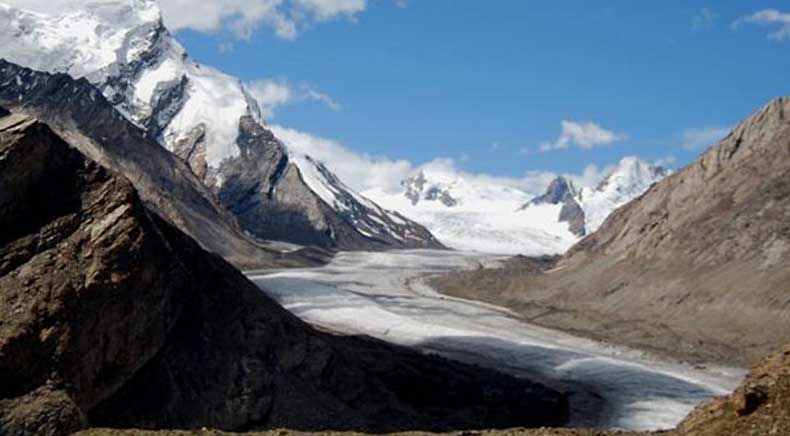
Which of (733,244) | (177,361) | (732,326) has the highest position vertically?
(733,244)

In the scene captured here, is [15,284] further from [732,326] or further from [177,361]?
[732,326]

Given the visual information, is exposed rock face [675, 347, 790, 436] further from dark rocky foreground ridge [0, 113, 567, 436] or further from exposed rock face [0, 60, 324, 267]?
exposed rock face [0, 60, 324, 267]

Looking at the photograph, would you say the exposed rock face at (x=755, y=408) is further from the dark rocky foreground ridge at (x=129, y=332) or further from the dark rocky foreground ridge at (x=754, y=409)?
the dark rocky foreground ridge at (x=129, y=332)

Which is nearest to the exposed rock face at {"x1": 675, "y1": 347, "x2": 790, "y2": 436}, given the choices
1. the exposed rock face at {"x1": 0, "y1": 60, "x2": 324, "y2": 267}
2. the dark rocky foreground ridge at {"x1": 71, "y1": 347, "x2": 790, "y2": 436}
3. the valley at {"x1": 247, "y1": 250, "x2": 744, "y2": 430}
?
the dark rocky foreground ridge at {"x1": 71, "y1": 347, "x2": 790, "y2": 436}

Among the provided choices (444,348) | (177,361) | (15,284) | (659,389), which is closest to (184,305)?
(177,361)

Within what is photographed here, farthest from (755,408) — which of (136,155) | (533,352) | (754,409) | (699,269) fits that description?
(136,155)

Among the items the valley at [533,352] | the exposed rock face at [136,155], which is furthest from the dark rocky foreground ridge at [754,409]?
the exposed rock face at [136,155]
